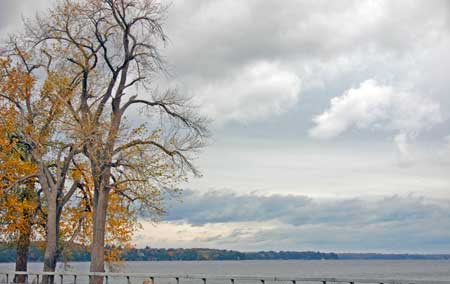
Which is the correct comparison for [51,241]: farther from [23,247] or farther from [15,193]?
[23,247]

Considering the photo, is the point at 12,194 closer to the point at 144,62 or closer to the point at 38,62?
the point at 38,62

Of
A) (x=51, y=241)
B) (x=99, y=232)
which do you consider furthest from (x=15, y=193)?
(x=99, y=232)

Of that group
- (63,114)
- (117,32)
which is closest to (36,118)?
(63,114)

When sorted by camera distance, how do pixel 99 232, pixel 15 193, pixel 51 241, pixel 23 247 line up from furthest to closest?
pixel 23 247
pixel 15 193
pixel 51 241
pixel 99 232

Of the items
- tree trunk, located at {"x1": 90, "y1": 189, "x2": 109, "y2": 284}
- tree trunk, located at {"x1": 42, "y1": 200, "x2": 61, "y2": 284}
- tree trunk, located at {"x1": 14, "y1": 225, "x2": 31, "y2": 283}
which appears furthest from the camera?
tree trunk, located at {"x1": 14, "y1": 225, "x2": 31, "y2": 283}

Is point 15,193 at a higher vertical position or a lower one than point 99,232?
higher

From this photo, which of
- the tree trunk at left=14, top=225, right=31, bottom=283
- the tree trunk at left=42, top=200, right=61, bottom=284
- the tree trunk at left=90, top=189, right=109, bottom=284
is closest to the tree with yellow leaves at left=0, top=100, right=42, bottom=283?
the tree trunk at left=14, top=225, right=31, bottom=283

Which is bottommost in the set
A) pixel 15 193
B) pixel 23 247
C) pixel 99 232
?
pixel 23 247

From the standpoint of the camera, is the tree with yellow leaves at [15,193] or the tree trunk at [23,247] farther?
the tree trunk at [23,247]

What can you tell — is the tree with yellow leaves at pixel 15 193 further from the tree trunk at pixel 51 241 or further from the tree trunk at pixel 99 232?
the tree trunk at pixel 99 232

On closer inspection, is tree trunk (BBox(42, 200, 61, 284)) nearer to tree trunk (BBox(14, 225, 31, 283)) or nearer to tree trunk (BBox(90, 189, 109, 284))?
tree trunk (BBox(14, 225, 31, 283))

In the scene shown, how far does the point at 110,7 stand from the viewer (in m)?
30.7

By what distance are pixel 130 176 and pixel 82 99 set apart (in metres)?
5.01

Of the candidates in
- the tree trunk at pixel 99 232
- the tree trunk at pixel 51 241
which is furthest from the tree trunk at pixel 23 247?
the tree trunk at pixel 99 232
